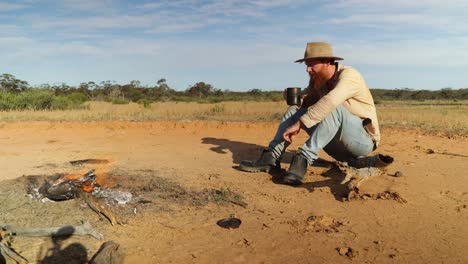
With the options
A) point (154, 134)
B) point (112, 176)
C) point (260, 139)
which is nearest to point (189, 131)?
point (154, 134)

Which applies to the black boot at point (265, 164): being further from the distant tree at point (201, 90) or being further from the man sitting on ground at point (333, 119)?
the distant tree at point (201, 90)

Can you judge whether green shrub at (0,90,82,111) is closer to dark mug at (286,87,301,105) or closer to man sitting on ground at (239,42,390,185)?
dark mug at (286,87,301,105)

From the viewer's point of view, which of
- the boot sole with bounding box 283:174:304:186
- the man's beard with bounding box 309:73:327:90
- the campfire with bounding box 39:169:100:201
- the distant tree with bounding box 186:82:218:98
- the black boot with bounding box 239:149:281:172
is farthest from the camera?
the distant tree with bounding box 186:82:218:98

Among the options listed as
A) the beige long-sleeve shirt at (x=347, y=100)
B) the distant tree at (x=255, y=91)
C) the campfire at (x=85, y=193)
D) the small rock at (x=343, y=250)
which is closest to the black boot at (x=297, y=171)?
the beige long-sleeve shirt at (x=347, y=100)

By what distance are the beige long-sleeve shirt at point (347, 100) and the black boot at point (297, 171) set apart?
14.5 inches

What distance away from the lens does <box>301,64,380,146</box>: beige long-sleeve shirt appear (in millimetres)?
3898

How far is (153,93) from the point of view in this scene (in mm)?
39938

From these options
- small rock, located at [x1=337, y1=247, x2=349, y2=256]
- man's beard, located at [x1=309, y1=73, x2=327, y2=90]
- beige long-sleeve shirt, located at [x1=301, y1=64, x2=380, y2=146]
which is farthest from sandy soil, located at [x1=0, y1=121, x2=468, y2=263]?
man's beard, located at [x1=309, y1=73, x2=327, y2=90]

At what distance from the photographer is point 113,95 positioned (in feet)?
125

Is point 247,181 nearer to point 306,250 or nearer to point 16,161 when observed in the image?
point 306,250

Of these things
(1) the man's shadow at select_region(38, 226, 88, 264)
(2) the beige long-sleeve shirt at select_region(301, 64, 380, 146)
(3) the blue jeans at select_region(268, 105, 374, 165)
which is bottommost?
(1) the man's shadow at select_region(38, 226, 88, 264)

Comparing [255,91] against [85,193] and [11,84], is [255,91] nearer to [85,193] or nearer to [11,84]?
[11,84]

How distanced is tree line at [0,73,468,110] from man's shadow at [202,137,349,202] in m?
9.83

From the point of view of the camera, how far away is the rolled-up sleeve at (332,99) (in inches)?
153
